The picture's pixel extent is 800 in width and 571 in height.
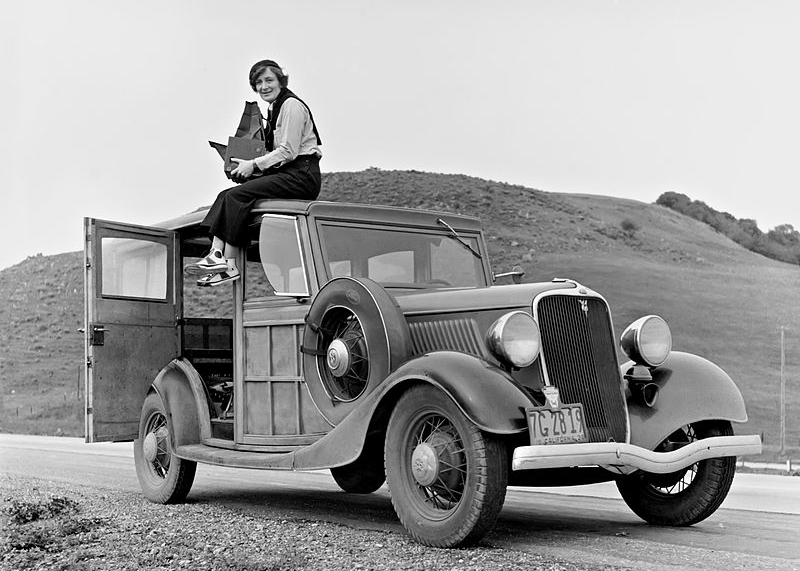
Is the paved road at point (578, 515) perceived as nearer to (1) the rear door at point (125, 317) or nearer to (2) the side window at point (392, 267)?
(1) the rear door at point (125, 317)

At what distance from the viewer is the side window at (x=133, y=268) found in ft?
26.8

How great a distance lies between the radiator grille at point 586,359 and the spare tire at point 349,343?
3.01 ft

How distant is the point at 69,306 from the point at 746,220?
264 ft

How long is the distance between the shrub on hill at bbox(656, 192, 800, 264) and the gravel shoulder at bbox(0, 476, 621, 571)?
83.8 metres

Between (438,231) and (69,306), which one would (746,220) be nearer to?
(69,306)

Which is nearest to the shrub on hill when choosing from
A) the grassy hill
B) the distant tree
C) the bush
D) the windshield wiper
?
the distant tree

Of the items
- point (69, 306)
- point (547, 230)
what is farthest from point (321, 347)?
point (547, 230)

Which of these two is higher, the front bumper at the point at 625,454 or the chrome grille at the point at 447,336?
the chrome grille at the point at 447,336

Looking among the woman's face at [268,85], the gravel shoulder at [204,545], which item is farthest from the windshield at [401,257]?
the gravel shoulder at [204,545]

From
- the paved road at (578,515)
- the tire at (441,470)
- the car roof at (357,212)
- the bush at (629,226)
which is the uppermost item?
the bush at (629,226)

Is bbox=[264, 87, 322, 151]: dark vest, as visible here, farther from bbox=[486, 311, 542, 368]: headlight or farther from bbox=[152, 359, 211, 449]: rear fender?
bbox=[486, 311, 542, 368]: headlight

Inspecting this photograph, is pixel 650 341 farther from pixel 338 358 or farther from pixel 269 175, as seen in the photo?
pixel 269 175

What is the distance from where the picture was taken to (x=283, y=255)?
7133mm

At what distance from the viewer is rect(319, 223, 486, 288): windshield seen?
7109mm
